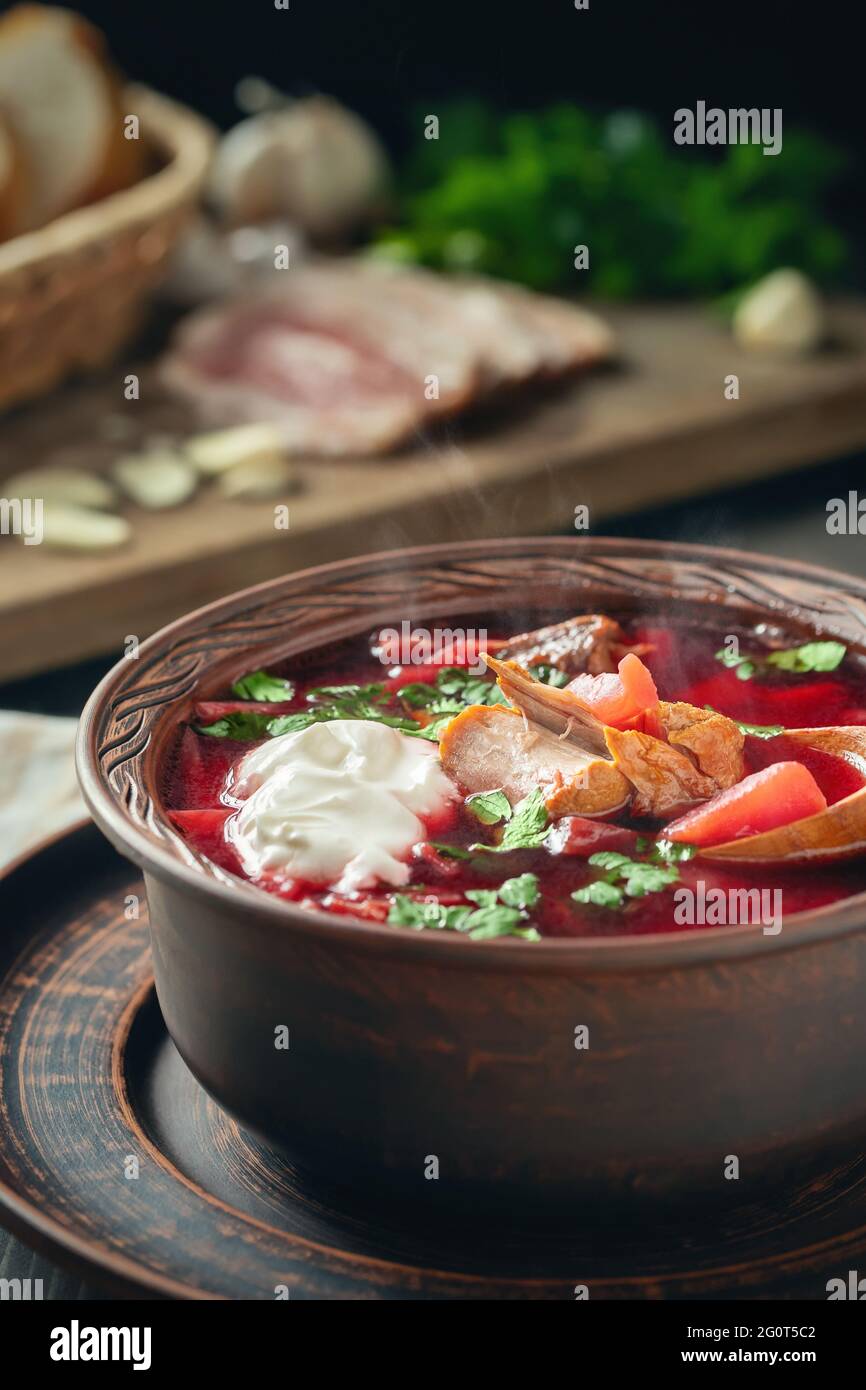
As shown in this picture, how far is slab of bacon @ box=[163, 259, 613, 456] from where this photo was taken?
5.66 m

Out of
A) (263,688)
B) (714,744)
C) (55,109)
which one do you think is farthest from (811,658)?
(55,109)

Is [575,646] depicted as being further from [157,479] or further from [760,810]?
[157,479]

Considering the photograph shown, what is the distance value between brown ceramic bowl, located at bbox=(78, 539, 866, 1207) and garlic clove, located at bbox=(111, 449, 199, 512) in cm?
282

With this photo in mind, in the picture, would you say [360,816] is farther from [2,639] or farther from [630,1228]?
[2,639]

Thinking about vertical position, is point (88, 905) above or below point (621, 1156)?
above

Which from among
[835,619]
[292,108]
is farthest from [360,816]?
[292,108]

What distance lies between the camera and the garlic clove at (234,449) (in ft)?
17.8

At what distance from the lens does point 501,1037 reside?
7.04 feet

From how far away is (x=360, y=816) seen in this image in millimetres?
2463

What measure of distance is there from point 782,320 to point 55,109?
286 cm

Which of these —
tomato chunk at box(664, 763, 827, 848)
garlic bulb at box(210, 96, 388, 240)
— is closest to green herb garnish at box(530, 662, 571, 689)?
tomato chunk at box(664, 763, 827, 848)

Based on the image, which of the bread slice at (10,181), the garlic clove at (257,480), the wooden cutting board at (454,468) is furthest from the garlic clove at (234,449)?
the bread slice at (10,181)

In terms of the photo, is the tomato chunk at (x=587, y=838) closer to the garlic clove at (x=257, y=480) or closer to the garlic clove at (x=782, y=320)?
the garlic clove at (x=257, y=480)
